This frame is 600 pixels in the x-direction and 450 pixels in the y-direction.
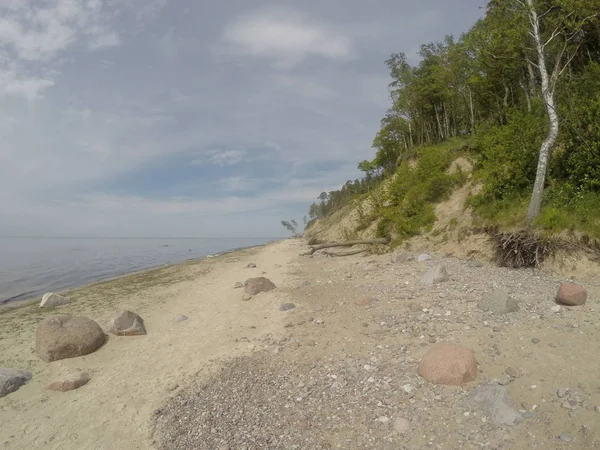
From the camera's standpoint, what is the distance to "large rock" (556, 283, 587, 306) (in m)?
7.14

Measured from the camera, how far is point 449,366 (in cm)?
520

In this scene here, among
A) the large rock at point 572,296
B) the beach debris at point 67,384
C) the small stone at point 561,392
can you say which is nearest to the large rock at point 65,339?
the beach debris at point 67,384

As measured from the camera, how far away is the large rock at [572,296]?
23.4ft

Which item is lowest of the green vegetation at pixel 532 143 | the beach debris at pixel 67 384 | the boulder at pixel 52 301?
the beach debris at pixel 67 384

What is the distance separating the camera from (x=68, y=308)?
44.8 ft

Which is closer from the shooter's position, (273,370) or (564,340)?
(564,340)

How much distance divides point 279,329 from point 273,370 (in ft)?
6.99

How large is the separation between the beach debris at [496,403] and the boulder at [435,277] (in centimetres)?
553

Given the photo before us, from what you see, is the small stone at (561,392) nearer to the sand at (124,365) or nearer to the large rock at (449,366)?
the large rock at (449,366)

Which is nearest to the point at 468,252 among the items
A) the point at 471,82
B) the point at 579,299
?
the point at 579,299

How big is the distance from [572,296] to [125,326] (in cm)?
1143

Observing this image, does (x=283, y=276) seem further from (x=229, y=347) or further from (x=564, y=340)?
(x=564, y=340)

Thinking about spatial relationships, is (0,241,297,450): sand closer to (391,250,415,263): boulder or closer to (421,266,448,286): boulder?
(421,266,448,286): boulder

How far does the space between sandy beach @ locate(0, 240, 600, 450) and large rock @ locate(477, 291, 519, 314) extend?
0.13 metres
